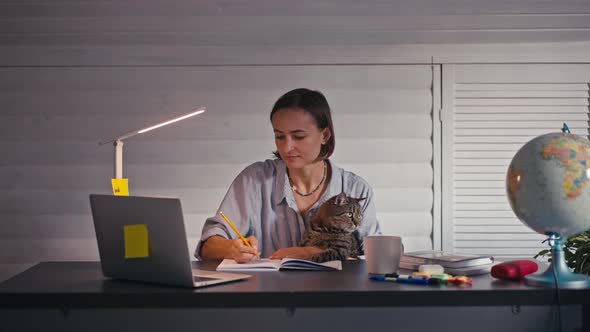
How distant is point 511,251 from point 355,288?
2.41m

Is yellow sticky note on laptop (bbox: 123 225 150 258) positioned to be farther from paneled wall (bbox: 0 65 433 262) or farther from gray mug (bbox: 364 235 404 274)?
paneled wall (bbox: 0 65 433 262)

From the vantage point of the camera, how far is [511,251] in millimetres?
3869

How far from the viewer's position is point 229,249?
244 cm

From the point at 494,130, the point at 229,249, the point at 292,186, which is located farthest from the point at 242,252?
the point at 494,130

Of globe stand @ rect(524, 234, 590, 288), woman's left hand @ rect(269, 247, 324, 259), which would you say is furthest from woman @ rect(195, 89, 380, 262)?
globe stand @ rect(524, 234, 590, 288)

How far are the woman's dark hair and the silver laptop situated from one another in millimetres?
1735

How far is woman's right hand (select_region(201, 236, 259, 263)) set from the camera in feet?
7.64

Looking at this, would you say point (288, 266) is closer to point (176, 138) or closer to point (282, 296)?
point (282, 296)

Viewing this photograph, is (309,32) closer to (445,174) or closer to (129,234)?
(445,174)

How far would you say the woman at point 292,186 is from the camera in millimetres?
3186

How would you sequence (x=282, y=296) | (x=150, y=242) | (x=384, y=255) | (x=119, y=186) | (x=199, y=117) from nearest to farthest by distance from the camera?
(x=282, y=296) → (x=150, y=242) → (x=384, y=255) → (x=119, y=186) → (x=199, y=117)

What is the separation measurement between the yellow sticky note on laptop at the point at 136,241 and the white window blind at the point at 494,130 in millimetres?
2380

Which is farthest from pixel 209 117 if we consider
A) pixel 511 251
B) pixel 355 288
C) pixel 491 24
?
pixel 355 288

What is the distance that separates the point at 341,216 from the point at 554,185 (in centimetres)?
119
